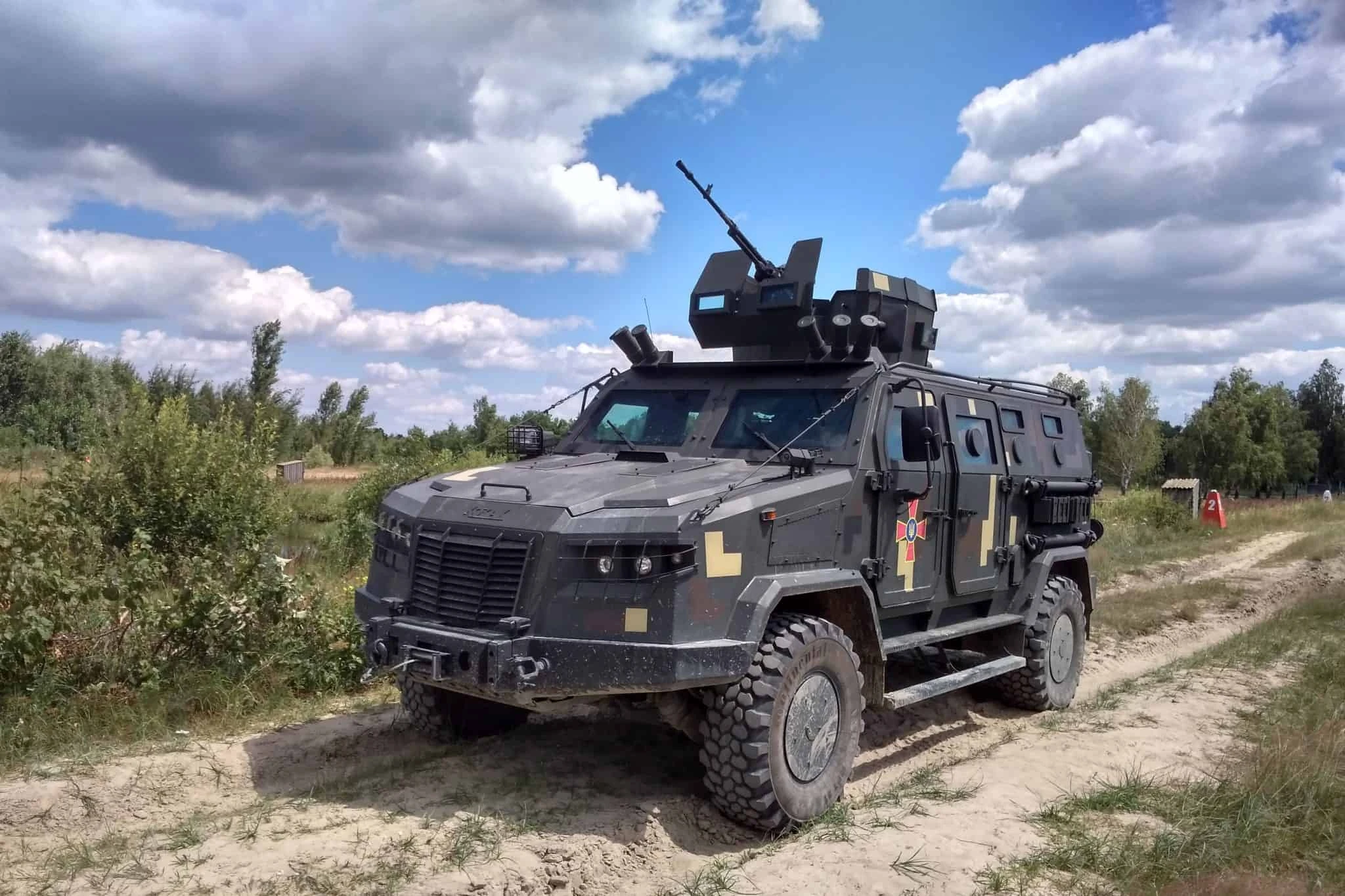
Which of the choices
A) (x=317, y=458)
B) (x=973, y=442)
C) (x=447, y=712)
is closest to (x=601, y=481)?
(x=447, y=712)

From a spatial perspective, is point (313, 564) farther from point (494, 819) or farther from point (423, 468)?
point (494, 819)

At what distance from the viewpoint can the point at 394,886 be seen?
3.93 metres

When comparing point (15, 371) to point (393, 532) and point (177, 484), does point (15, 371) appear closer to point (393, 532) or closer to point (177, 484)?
point (177, 484)

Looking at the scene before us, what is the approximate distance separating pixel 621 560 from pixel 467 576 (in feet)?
2.73

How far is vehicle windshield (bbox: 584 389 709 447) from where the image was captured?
625 centimetres

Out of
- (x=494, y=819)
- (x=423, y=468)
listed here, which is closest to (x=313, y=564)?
(x=423, y=468)

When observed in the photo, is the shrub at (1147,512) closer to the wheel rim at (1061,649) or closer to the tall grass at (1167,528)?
the tall grass at (1167,528)

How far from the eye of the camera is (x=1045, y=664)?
736 centimetres

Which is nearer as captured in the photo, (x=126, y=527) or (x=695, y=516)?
(x=695, y=516)

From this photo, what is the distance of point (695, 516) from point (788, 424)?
1593mm

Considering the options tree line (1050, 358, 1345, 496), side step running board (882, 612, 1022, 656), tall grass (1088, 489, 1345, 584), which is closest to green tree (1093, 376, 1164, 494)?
tree line (1050, 358, 1345, 496)

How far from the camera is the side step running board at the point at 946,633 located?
569 cm

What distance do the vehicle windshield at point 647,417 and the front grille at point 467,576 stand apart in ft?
5.29

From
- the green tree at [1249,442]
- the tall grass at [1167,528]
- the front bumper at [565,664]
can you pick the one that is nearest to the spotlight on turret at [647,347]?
the front bumper at [565,664]
